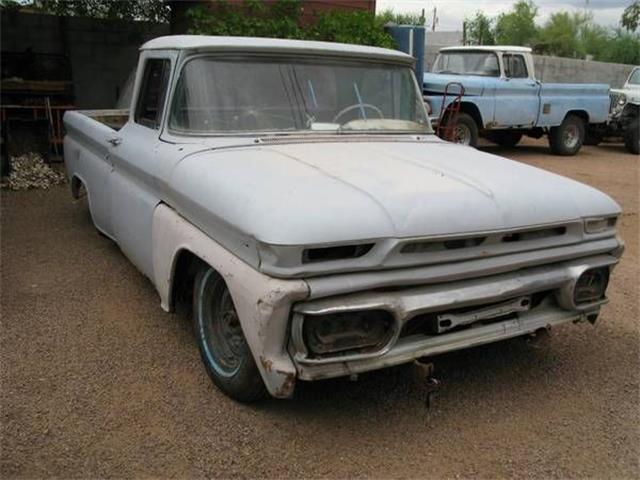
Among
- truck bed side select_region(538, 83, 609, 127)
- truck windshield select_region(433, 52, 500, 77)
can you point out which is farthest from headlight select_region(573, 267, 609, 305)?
truck bed side select_region(538, 83, 609, 127)

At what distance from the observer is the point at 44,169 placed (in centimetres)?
829

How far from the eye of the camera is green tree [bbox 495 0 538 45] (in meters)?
37.8

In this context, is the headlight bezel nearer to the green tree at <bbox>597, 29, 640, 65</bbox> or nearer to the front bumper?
the front bumper

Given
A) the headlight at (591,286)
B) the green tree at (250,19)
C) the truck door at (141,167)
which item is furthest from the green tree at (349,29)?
the headlight at (591,286)

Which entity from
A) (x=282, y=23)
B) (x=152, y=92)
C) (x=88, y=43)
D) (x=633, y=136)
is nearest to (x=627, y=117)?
(x=633, y=136)

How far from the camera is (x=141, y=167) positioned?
3.81m

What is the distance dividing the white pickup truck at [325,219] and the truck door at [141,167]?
2cm

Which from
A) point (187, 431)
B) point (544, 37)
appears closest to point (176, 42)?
point (187, 431)

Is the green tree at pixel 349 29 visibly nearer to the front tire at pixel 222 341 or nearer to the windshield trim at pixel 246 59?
the windshield trim at pixel 246 59

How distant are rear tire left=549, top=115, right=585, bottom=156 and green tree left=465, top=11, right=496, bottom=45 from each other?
21.6 meters

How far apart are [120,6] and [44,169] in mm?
5099

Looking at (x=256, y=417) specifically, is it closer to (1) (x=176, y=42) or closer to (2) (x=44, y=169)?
(1) (x=176, y=42)

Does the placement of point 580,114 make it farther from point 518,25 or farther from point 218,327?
point 518,25

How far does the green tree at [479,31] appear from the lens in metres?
34.0
